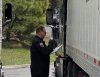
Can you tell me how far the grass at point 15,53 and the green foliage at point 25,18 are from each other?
810mm

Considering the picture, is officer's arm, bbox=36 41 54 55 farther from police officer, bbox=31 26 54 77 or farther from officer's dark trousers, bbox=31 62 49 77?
officer's dark trousers, bbox=31 62 49 77

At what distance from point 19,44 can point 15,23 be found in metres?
1.92

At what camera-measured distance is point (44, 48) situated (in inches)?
228

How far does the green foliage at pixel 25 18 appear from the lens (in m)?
19.1

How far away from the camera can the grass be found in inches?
599

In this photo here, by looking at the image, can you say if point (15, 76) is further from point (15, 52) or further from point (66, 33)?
point (15, 52)

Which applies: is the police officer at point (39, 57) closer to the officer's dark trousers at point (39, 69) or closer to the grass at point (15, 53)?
the officer's dark trousers at point (39, 69)

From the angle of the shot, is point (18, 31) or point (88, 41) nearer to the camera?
point (88, 41)

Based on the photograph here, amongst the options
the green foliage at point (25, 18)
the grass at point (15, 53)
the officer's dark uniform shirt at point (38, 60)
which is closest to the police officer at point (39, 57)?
the officer's dark uniform shirt at point (38, 60)

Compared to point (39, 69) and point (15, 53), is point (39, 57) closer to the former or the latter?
point (39, 69)

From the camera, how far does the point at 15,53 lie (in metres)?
17.5

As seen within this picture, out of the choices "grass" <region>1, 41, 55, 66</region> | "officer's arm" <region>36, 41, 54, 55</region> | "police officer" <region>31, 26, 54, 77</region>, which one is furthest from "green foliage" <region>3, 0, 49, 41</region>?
"officer's arm" <region>36, 41, 54, 55</region>

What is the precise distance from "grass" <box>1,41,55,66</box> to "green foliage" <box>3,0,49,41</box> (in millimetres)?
810

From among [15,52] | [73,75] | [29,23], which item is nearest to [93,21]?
[73,75]
